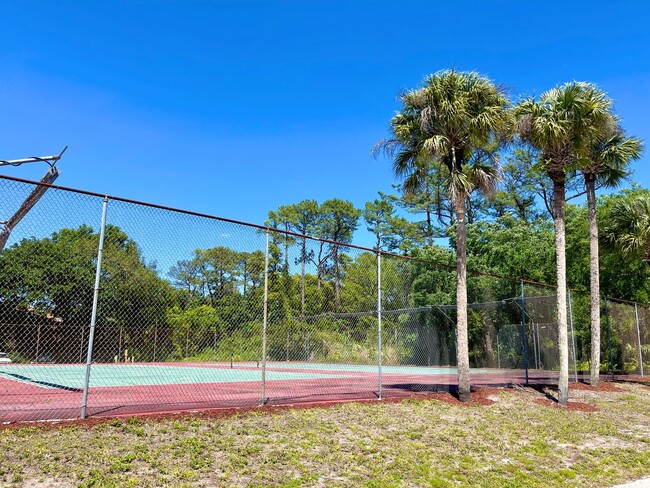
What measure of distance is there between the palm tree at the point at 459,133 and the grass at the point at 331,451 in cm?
315

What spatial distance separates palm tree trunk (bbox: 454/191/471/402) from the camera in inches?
441

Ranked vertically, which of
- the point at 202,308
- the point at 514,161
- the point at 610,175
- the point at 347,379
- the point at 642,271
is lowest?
the point at 347,379

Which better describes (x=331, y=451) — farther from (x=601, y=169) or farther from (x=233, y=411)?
(x=601, y=169)

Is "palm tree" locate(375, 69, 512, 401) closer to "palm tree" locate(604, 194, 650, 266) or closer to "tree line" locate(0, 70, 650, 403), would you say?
"tree line" locate(0, 70, 650, 403)

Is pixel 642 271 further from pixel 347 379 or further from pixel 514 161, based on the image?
pixel 514 161

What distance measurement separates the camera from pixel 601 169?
16219mm

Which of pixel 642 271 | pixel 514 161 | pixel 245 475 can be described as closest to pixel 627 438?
pixel 245 475

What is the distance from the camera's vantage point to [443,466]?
20.9ft

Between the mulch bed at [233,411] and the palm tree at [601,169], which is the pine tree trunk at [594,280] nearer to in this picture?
the palm tree at [601,169]

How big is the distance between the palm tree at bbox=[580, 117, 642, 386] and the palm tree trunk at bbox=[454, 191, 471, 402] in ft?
20.0

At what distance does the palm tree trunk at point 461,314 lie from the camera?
11195 mm

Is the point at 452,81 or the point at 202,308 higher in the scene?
the point at 452,81

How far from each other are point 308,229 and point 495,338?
29100 millimetres

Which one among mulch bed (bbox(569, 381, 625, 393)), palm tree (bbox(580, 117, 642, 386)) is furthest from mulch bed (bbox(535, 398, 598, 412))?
palm tree (bbox(580, 117, 642, 386))
